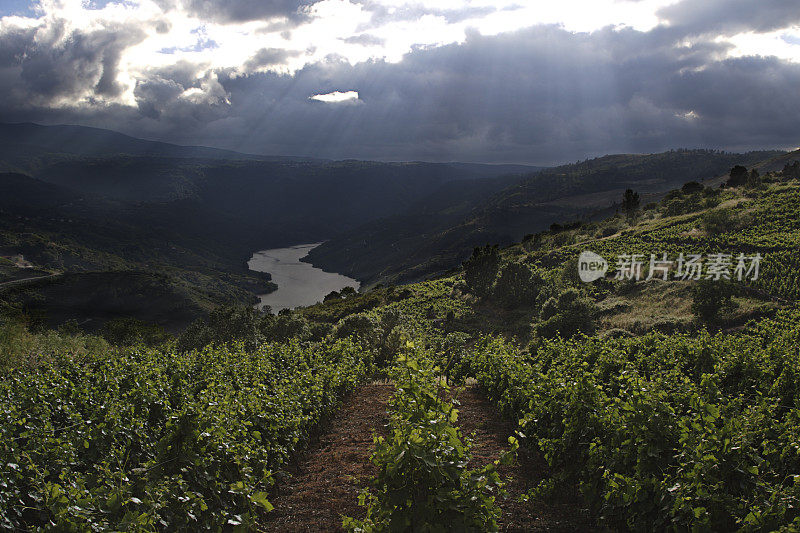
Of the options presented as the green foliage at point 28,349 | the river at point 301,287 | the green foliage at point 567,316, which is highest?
the green foliage at point 28,349

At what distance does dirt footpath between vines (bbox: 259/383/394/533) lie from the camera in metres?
6.14

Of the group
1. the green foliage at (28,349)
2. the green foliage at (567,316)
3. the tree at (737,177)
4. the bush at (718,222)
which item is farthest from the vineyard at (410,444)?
the tree at (737,177)

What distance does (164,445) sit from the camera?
5.74 m

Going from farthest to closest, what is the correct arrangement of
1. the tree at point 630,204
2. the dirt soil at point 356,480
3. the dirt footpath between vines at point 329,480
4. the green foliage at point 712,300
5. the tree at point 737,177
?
the tree at point 630,204
the tree at point 737,177
the green foliage at point 712,300
the dirt footpath between vines at point 329,480
the dirt soil at point 356,480

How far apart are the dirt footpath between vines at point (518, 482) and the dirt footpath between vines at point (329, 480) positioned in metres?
1.90

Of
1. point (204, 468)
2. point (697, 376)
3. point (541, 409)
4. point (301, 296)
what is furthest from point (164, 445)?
point (301, 296)

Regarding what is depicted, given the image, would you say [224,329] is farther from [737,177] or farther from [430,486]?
[737,177]

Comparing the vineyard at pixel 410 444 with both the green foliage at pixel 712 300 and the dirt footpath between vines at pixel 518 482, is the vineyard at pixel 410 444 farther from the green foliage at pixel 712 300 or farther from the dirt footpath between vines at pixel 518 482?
the green foliage at pixel 712 300

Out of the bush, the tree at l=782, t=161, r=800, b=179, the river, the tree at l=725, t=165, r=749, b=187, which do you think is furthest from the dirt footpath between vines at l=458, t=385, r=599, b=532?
the river

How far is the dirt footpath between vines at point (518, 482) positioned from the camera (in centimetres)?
571

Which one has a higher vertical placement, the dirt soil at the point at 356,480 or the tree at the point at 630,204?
the tree at the point at 630,204

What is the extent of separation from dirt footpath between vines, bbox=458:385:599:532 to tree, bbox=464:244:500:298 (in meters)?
33.5

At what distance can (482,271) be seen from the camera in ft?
151

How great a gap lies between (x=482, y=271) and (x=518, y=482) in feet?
130
